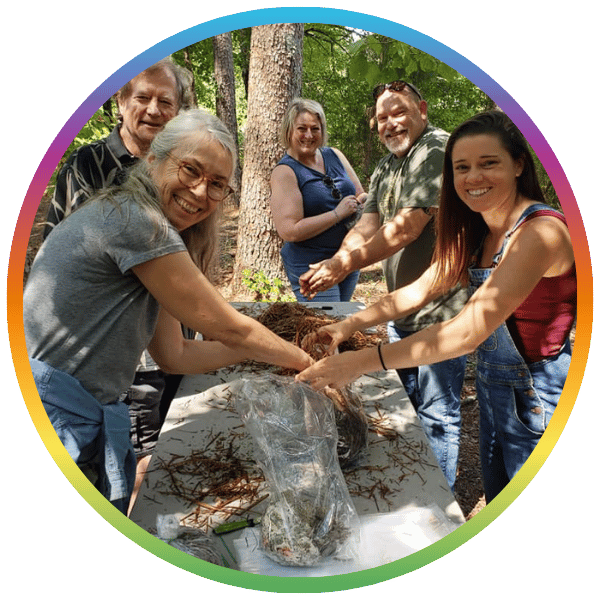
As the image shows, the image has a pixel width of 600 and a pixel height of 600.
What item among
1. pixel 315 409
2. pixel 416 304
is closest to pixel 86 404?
pixel 315 409

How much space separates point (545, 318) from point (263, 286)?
3.24 meters

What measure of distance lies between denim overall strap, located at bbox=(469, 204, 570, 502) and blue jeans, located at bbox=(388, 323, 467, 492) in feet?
1.25

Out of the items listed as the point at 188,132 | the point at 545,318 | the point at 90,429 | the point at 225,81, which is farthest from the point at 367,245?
the point at 225,81

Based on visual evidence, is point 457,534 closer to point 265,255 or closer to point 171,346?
point 171,346

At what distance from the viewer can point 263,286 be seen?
4691mm

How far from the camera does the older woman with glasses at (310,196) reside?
297 cm

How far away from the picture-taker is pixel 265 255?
4.85 metres

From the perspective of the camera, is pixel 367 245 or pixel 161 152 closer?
pixel 161 152

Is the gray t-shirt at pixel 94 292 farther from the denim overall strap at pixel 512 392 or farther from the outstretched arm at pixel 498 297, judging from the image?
the denim overall strap at pixel 512 392

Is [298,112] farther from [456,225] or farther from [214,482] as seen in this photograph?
[214,482]

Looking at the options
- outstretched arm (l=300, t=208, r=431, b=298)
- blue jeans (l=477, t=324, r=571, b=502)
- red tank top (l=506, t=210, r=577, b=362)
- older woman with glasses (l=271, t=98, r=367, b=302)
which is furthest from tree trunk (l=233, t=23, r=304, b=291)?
red tank top (l=506, t=210, r=577, b=362)

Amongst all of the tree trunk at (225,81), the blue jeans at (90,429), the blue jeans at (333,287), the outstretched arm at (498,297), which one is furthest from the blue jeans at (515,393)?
the tree trunk at (225,81)

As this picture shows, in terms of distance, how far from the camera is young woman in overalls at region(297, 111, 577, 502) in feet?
4.91

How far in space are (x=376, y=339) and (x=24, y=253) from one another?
1540 mm
